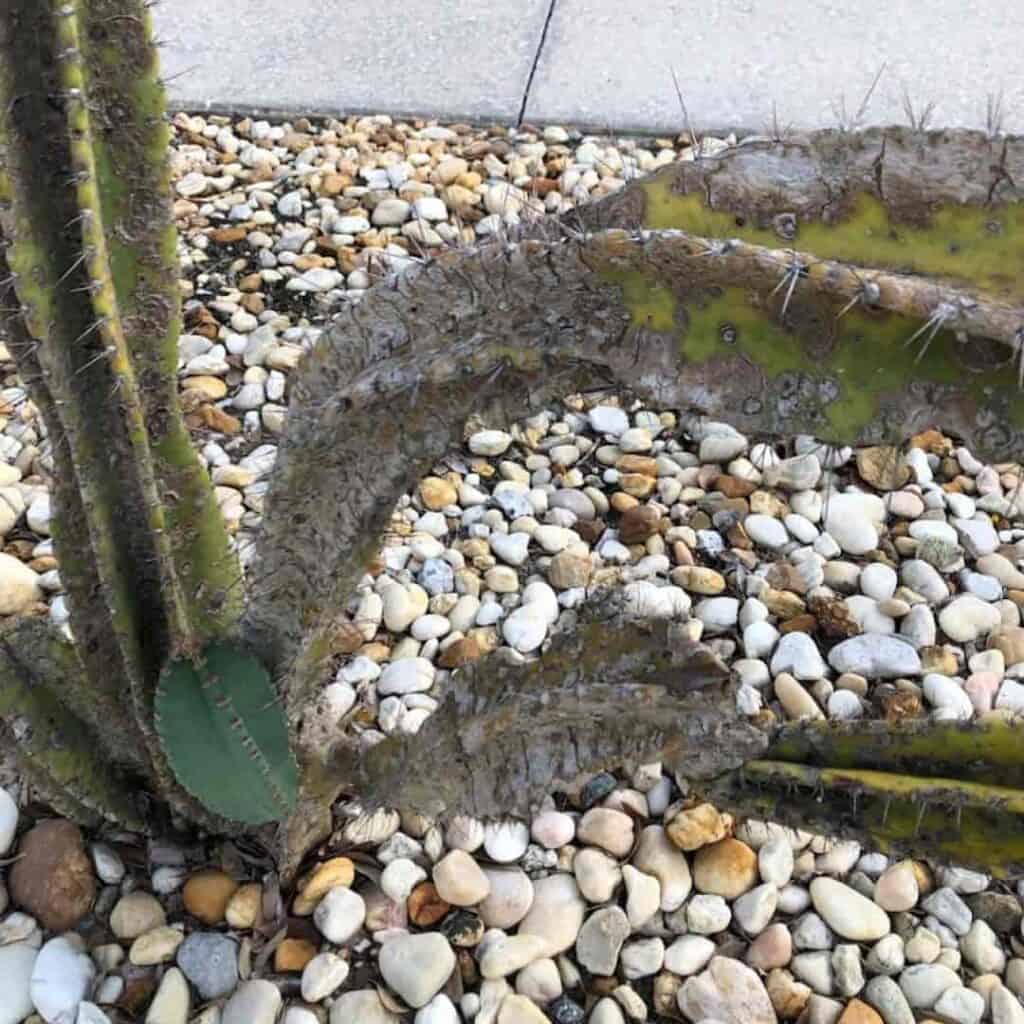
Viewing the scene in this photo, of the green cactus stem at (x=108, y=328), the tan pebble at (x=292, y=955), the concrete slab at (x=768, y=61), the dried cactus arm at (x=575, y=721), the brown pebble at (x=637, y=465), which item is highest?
the green cactus stem at (x=108, y=328)

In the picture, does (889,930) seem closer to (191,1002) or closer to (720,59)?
(191,1002)

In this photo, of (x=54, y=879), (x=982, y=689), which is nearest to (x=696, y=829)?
(x=982, y=689)

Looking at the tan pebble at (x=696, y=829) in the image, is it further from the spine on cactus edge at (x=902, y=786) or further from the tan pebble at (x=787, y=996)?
the spine on cactus edge at (x=902, y=786)

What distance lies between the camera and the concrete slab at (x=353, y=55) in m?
2.51

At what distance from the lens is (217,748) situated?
107 centimetres

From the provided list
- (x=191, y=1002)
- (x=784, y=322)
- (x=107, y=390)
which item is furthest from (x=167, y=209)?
(x=191, y=1002)

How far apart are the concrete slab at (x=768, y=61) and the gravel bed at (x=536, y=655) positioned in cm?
39

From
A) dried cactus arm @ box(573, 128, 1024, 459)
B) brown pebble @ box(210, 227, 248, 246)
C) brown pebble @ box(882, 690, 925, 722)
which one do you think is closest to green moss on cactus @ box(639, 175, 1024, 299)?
dried cactus arm @ box(573, 128, 1024, 459)

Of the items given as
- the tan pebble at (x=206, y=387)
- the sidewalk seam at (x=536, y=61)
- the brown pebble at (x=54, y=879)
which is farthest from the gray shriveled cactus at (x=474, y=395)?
the sidewalk seam at (x=536, y=61)

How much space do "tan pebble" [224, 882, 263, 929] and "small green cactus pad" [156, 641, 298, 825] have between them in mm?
199

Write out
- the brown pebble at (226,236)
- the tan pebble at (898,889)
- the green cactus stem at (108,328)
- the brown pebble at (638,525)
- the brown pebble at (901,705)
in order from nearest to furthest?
1. the green cactus stem at (108,328)
2. the tan pebble at (898,889)
3. the brown pebble at (901,705)
4. the brown pebble at (638,525)
5. the brown pebble at (226,236)

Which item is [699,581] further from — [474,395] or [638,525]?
[474,395]

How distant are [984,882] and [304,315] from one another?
129 cm

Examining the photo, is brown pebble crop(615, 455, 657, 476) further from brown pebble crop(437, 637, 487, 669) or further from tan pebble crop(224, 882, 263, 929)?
tan pebble crop(224, 882, 263, 929)
